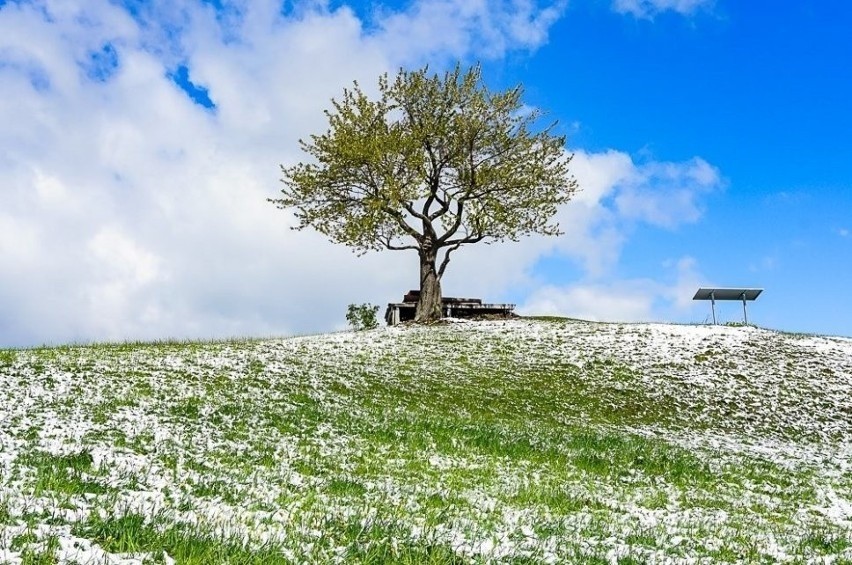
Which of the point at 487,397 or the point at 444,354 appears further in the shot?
the point at 444,354

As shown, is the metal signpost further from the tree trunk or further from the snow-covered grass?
the tree trunk

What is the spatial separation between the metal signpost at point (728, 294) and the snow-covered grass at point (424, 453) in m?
11.7

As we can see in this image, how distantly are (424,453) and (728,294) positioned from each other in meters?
42.3

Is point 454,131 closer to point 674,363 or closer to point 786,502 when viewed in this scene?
point 674,363

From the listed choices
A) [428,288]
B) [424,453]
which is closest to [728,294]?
[428,288]

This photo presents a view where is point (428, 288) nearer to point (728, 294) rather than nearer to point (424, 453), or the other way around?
point (728, 294)

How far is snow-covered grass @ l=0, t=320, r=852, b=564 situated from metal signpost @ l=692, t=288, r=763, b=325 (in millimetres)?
11672

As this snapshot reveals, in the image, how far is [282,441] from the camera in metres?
16.3

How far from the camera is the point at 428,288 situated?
47.4 meters

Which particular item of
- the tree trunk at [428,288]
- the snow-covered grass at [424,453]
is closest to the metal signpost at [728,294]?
the snow-covered grass at [424,453]

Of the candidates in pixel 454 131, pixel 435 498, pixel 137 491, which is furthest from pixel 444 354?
pixel 137 491

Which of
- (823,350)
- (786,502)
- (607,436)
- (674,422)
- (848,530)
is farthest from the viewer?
(823,350)

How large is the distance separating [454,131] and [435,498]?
38737mm

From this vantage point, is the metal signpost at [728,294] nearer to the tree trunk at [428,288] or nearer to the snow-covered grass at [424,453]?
the snow-covered grass at [424,453]
